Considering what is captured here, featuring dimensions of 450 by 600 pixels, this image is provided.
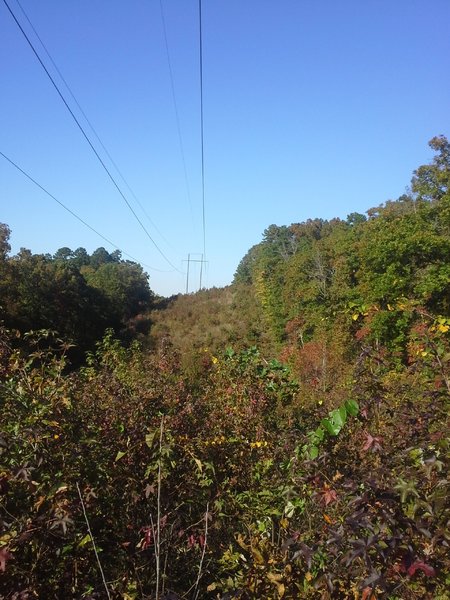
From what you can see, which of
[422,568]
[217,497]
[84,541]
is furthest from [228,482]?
[422,568]

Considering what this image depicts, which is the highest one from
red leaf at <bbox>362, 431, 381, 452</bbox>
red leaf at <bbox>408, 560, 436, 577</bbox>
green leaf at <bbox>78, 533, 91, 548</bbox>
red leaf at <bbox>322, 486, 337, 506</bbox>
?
red leaf at <bbox>362, 431, 381, 452</bbox>

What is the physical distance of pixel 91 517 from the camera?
210cm

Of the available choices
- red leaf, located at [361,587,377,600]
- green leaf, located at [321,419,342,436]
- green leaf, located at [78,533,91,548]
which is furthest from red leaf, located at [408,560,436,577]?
green leaf, located at [78,533,91,548]

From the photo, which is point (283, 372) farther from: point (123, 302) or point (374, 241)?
point (123, 302)

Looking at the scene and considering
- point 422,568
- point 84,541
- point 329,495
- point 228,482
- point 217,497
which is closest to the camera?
point 422,568

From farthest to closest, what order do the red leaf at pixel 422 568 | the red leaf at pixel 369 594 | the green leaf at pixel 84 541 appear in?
the green leaf at pixel 84 541 → the red leaf at pixel 369 594 → the red leaf at pixel 422 568

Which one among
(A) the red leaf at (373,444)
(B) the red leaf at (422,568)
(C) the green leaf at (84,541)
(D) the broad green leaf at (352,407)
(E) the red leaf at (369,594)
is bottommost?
Answer: (C) the green leaf at (84,541)

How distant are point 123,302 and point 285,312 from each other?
1755 cm

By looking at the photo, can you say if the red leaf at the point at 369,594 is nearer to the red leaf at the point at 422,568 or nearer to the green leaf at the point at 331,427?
the red leaf at the point at 422,568

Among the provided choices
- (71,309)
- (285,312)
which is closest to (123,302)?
(71,309)

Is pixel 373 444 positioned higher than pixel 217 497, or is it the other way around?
pixel 373 444

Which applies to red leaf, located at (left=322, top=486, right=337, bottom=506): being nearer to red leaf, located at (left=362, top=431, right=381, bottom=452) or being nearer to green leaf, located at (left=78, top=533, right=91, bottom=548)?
red leaf, located at (left=362, top=431, right=381, bottom=452)

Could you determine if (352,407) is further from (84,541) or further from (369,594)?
(84,541)

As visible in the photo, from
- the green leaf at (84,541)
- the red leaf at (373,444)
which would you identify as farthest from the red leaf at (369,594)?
the green leaf at (84,541)
